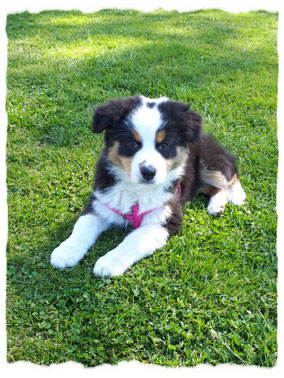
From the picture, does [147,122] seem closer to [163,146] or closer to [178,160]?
[163,146]

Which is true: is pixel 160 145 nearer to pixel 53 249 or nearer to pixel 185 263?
pixel 185 263

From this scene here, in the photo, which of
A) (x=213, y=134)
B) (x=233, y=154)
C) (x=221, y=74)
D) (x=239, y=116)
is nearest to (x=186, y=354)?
(x=233, y=154)

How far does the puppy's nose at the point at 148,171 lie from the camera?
2466mm

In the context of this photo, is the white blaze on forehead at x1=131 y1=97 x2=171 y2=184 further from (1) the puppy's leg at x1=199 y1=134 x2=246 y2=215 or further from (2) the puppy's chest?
(1) the puppy's leg at x1=199 y1=134 x2=246 y2=215

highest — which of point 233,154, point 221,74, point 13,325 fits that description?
point 221,74

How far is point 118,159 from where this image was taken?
2.74m

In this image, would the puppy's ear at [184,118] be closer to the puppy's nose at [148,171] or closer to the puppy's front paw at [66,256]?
the puppy's nose at [148,171]

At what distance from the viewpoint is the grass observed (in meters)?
2.13

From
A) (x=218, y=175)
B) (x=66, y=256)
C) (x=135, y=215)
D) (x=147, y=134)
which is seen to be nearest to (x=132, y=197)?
(x=135, y=215)

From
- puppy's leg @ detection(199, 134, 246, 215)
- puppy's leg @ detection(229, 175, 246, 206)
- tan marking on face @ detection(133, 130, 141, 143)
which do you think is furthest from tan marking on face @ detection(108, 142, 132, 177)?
puppy's leg @ detection(229, 175, 246, 206)

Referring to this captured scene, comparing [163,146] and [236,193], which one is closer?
[163,146]

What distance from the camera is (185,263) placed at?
2.63 m

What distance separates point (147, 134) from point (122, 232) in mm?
896

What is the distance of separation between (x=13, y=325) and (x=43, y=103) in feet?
10.0
